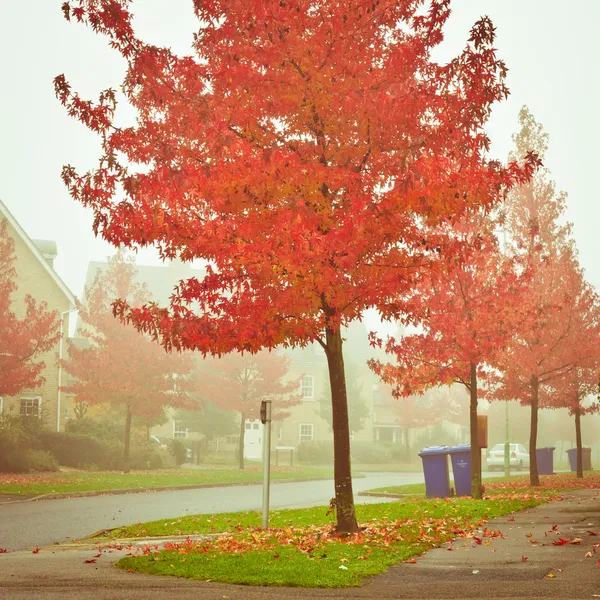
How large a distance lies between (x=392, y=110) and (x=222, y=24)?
2.77 m

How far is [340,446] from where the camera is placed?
1095 centimetres

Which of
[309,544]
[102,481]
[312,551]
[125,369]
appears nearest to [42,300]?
[125,369]

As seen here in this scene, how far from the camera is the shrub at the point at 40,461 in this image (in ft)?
98.0

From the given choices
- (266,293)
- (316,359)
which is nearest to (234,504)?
(266,293)

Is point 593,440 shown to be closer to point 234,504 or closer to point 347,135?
point 234,504

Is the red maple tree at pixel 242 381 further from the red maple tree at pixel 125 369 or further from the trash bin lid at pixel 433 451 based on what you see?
the trash bin lid at pixel 433 451

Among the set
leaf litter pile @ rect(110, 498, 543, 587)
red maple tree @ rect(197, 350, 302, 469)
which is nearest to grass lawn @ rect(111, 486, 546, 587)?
leaf litter pile @ rect(110, 498, 543, 587)

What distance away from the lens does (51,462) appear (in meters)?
30.7

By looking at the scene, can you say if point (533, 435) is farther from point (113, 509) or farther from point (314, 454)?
point (314, 454)

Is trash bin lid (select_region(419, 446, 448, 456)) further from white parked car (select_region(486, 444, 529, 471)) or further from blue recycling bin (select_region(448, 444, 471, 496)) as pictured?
white parked car (select_region(486, 444, 529, 471))

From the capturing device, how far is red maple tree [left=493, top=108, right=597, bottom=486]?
22.0 meters

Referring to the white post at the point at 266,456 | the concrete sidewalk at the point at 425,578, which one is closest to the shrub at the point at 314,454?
the white post at the point at 266,456

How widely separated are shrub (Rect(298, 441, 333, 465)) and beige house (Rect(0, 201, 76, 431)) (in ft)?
55.4

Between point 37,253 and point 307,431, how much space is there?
85.2ft
